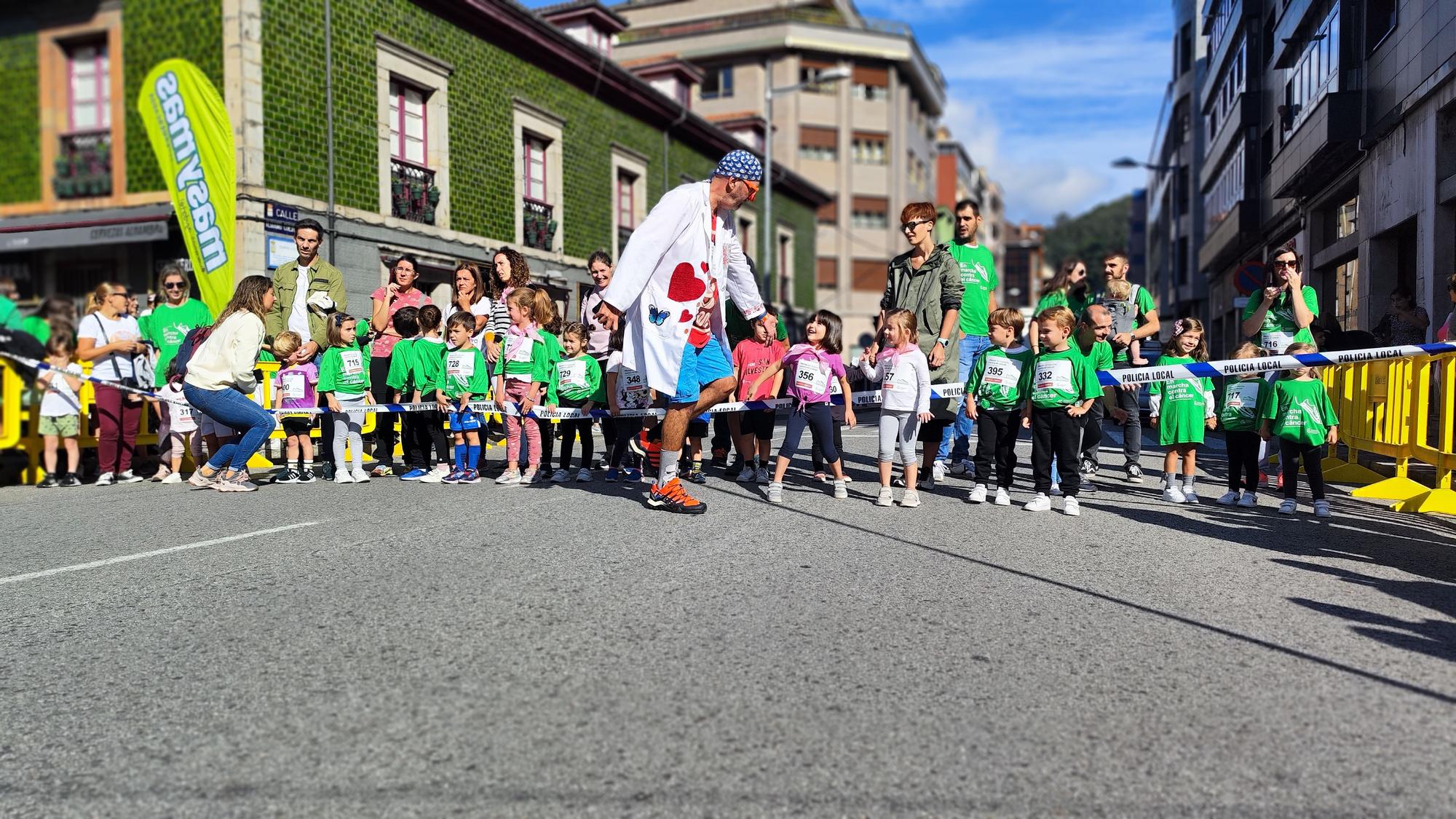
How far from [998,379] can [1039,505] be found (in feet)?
3.29

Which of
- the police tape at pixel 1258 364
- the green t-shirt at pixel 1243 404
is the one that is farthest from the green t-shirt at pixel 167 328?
the green t-shirt at pixel 1243 404

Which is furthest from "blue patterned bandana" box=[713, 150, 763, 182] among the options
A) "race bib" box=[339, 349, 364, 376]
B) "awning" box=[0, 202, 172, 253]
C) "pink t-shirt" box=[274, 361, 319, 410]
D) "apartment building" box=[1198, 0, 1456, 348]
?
"awning" box=[0, 202, 172, 253]

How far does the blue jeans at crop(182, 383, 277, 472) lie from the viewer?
8.00 m

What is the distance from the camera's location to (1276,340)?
26.1ft

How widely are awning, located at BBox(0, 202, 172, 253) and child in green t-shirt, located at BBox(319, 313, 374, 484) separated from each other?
7.37m

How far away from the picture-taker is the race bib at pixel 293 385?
9172 millimetres

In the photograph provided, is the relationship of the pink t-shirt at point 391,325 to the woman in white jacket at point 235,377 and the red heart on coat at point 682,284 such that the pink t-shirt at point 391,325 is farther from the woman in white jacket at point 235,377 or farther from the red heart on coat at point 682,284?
the red heart on coat at point 682,284

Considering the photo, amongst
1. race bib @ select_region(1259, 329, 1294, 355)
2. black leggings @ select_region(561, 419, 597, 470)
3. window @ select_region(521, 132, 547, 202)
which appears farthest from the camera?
window @ select_region(521, 132, 547, 202)

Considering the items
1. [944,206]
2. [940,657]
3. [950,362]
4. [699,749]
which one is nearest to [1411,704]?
[940,657]

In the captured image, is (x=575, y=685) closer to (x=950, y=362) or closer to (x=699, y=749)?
(x=699, y=749)

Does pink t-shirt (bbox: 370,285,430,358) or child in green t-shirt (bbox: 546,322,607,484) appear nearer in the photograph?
child in green t-shirt (bbox: 546,322,607,484)

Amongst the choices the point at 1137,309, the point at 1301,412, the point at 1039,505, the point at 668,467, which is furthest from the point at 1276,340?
the point at 668,467

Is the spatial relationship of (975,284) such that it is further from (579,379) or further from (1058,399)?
(579,379)

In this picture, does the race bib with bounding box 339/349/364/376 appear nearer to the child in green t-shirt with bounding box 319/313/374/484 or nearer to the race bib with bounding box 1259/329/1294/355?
the child in green t-shirt with bounding box 319/313/374/484
